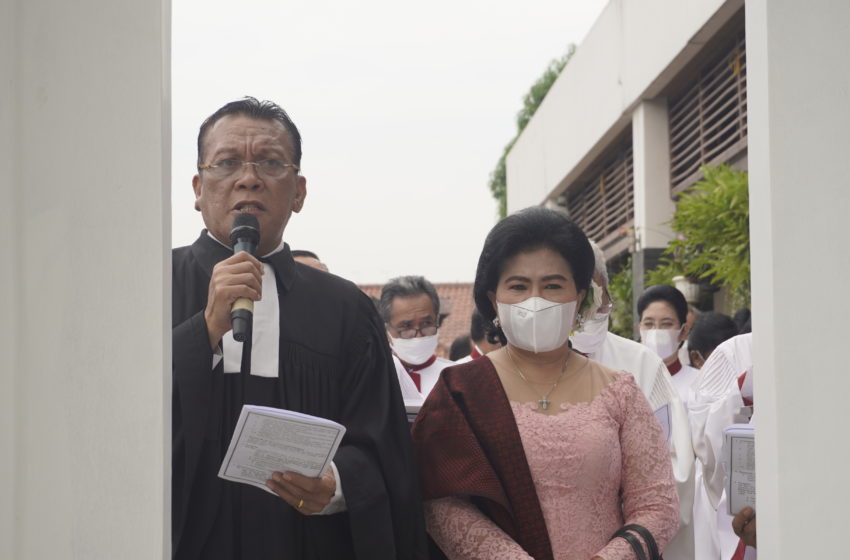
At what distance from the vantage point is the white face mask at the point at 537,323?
3.67 metres

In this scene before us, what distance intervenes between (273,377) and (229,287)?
425mm

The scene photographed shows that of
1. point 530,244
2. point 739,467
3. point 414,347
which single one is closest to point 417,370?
point 414,347

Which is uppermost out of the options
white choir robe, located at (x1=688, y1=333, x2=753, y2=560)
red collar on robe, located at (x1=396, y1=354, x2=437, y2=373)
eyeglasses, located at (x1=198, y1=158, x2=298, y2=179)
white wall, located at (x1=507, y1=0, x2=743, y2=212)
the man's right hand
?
white wall, located at (x1=507, y1=0, x2=743, y2=212)

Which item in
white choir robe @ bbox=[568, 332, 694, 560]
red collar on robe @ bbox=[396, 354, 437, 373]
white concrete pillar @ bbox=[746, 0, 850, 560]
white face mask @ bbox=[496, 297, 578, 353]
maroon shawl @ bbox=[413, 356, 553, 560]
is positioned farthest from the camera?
red collar on robe @ bbox=[396, 354, 437, 373]

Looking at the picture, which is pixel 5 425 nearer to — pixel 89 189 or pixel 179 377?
pixel 89 189

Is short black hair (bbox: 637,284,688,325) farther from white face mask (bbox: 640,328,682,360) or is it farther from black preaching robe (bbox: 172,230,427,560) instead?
black preaching robe (bbox: 172,230,427,560)

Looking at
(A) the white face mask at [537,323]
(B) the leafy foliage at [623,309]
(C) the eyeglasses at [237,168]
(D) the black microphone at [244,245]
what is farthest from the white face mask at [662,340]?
(B) the leafy foliage at [623,309]

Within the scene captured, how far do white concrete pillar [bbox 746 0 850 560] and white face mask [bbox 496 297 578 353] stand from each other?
1.21m

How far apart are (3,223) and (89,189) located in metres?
0.19

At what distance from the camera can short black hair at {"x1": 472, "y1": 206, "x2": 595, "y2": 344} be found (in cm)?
380

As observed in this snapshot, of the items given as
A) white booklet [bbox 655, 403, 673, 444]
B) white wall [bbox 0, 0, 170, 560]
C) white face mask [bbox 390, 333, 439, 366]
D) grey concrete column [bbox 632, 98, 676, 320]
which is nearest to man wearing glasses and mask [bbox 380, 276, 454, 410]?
white face mask [bbox 390, 333, 439, 366]

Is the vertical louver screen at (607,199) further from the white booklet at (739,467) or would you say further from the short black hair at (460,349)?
the white booklet at (739,467)

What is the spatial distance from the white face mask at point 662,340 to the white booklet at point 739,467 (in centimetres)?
402

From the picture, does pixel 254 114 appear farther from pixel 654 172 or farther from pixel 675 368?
pixel 654 172
